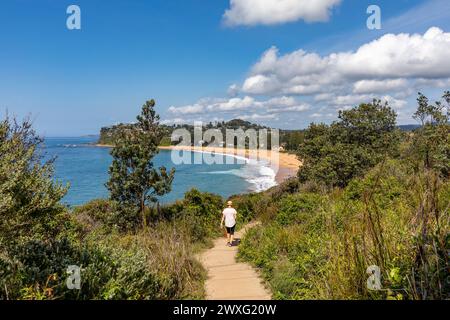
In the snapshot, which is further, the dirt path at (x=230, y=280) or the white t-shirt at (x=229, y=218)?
the white t-shirt at (x=229, y=218)

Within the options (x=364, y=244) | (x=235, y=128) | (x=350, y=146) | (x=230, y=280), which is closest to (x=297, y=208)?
(x=230, y=280)

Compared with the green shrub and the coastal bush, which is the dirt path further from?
the green shrub

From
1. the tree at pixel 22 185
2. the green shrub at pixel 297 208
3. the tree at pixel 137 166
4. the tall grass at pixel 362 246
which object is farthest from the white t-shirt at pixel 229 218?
the tree at pixel 22 185

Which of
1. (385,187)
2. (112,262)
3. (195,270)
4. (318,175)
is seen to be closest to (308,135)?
(318,175)

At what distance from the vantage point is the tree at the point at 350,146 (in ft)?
66.2

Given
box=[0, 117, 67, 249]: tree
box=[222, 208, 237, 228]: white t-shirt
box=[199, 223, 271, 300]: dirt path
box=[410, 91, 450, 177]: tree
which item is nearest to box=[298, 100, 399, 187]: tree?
box=[410, 91, 450, 177]: tree

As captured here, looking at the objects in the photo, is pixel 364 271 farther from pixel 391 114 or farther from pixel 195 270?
pixel 391 114

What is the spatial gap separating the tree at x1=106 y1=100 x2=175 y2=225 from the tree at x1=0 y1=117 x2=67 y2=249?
659 cm

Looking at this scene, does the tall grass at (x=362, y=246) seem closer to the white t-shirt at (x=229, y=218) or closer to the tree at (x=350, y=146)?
the white t-shirt at (x=229, y=218)

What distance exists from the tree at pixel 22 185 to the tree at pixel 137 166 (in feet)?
21.6

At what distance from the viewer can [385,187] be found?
32.4 feet

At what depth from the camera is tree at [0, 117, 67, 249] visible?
15.8ft

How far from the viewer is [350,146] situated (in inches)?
827
